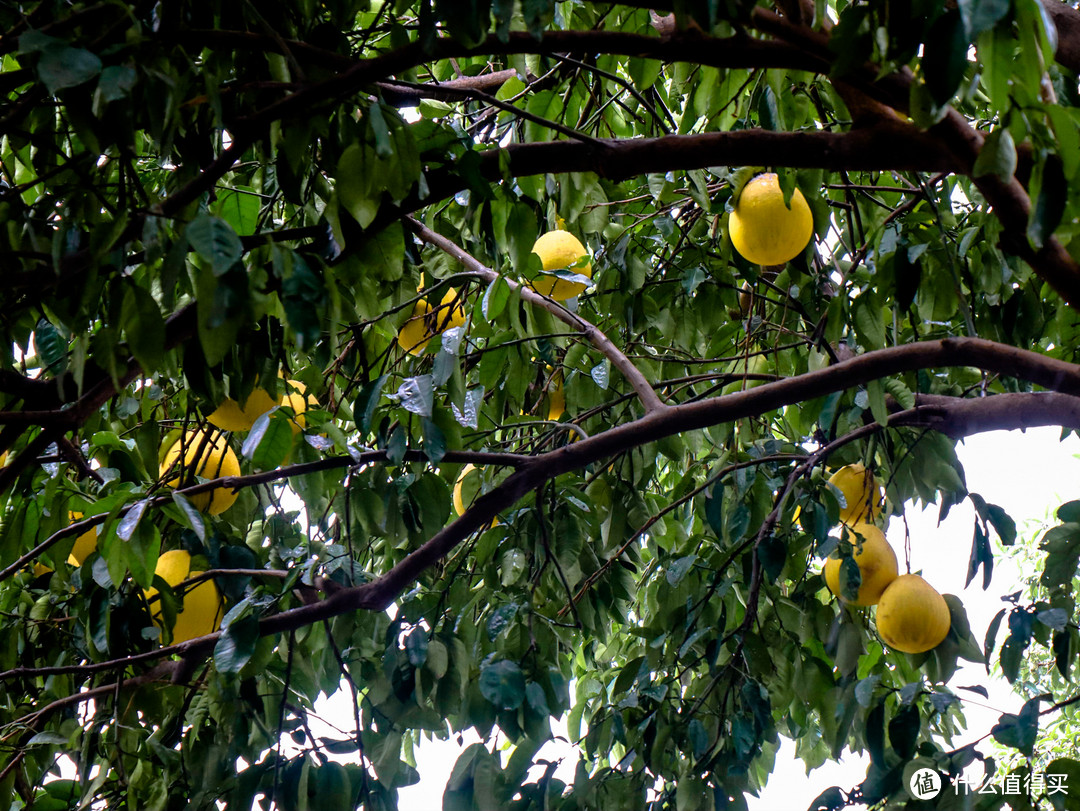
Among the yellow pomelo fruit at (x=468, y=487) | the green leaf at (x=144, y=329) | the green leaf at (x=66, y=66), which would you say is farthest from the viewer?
the yellow pomelo fruit at (x=468, y=487)

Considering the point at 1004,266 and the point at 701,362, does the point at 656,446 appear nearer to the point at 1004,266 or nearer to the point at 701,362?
the point at 701,362

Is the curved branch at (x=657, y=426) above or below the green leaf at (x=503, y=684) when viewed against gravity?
above

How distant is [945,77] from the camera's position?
799 mm

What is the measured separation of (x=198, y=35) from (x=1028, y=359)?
1.22m

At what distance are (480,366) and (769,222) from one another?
2.05ft

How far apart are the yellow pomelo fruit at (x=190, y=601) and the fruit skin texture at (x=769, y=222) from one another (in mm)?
1188

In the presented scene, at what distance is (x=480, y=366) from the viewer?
1899mm

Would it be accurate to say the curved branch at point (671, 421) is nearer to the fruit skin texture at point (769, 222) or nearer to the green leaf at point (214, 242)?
the fruit skin texture at point (769, 222)

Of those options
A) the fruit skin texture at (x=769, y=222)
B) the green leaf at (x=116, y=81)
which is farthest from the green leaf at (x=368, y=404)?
the fruit skin texture at (x=769, y=222)

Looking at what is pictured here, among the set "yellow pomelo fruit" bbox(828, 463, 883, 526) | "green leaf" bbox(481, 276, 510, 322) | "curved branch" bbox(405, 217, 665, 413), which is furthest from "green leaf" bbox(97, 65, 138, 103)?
"yellow pomelo fruit" bbox(828, 463, 883, 526)

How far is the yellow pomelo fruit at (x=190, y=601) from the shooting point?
5.89ft

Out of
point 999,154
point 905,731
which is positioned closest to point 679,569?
→ point 905,731

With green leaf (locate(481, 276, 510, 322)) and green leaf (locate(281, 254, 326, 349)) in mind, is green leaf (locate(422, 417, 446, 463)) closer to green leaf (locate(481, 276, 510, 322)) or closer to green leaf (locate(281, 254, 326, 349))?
green leaf (locate(481, 276, 510, 322))
